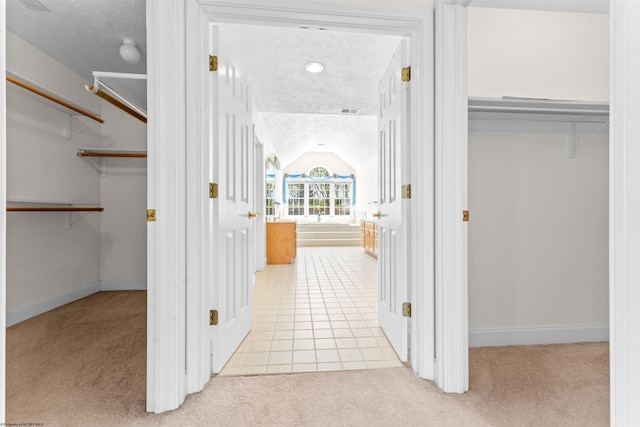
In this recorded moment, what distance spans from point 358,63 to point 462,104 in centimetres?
140

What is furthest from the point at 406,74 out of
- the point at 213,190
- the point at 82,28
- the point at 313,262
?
the point at 313,262

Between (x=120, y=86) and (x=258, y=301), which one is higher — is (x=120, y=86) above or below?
above

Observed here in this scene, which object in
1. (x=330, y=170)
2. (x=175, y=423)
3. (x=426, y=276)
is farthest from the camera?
(x=330, y=170)

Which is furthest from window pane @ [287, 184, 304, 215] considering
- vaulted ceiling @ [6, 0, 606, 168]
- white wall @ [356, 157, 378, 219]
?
vaulted ceiling @ [6, 0, 606, 168]

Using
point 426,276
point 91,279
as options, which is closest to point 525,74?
point 426,276

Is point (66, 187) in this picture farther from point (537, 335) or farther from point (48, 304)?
point (537, 335)

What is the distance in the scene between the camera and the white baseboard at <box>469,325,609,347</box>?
5.78 ft

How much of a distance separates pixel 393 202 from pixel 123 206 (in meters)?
2.87

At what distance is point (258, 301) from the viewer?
2801mm

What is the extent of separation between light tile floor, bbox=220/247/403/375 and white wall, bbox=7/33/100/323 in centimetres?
175

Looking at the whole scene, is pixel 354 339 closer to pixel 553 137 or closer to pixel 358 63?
pixel 553 137

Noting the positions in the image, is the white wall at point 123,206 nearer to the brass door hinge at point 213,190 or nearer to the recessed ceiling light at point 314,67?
the recessed ceiling light at point 314,67

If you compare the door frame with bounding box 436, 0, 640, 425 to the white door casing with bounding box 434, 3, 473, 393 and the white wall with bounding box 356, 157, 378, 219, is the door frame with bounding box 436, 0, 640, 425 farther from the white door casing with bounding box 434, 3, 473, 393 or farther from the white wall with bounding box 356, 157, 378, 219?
the white wall with bounding box 356, 157, 378, 219

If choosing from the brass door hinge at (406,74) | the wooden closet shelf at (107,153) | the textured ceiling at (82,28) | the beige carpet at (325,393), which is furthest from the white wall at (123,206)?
the brass door hinge at (406,74)
